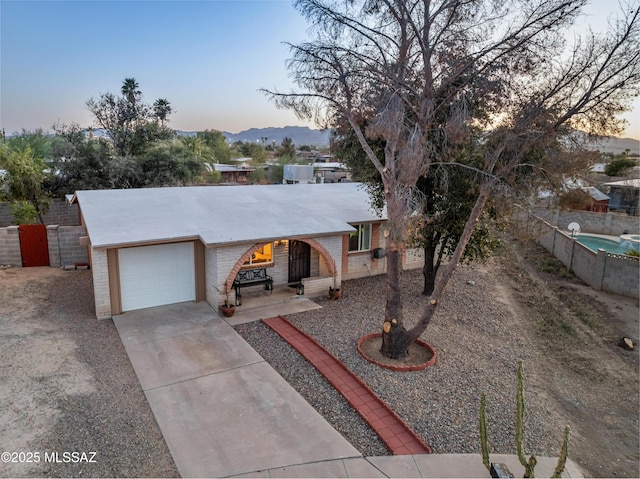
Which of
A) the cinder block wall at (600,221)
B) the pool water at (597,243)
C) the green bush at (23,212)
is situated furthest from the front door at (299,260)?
the cinder block wall at (600,221)

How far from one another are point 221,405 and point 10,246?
1302 centimetres

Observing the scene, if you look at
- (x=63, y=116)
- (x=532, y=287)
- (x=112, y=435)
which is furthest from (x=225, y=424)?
(x=63, y=116)

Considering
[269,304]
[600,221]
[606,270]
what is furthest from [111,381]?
[600,221]

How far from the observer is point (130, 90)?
32781 mm

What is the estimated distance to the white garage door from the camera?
36.2 feet

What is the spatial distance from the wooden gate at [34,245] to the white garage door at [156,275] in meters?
6.77

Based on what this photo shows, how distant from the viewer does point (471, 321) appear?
11594 mm

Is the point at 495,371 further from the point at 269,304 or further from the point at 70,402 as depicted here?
the point at 70,402

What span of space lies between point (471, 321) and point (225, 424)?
25.5ft

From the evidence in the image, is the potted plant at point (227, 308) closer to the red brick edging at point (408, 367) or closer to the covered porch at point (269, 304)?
the covered porch at point (269, 304)

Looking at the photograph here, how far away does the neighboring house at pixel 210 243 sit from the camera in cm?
1075

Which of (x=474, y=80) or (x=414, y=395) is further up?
(x=474, y=80)

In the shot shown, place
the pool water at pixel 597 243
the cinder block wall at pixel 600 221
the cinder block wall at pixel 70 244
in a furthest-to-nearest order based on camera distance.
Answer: the cinder block wall at pixel 600 221 → the pool water at pixel 597 243 → the cinder block wall at pixel 70 244

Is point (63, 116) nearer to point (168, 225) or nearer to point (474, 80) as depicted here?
point (168, 225)
